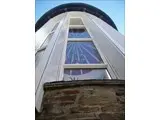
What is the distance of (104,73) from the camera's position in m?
1.37

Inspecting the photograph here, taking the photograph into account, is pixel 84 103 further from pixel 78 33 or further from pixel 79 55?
pixel 78 33

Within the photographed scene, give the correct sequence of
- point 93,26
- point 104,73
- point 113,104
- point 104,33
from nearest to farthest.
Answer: point 113,104, point 104,73, point 104,33, point 93,26

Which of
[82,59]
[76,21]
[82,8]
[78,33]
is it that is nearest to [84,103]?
[82,59]

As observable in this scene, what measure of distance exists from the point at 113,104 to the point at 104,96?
0.14 feet

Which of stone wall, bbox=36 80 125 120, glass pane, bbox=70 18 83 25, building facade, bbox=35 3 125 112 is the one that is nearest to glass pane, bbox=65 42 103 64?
building facade, bbox=35 3 125 112

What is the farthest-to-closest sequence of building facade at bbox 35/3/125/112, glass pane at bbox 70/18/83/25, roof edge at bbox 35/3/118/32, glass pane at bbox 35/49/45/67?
glass pane at bbox 70/18/83/25 → roof edge at bbox 35/3/118/32 → glass pane at bbox 35/49/45/67 → building facade at bbox 35/3/125/112

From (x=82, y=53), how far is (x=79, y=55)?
0.04m

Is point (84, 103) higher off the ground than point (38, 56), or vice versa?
point (38, 56)

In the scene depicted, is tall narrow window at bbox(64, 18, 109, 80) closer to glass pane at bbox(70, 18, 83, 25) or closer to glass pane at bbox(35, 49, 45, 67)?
glass pane at bbox(35, 49, 45, 67)

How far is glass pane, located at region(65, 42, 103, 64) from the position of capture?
5.10 feet

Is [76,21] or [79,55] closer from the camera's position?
[79,55]

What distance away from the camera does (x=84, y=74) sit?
4.50 feet
